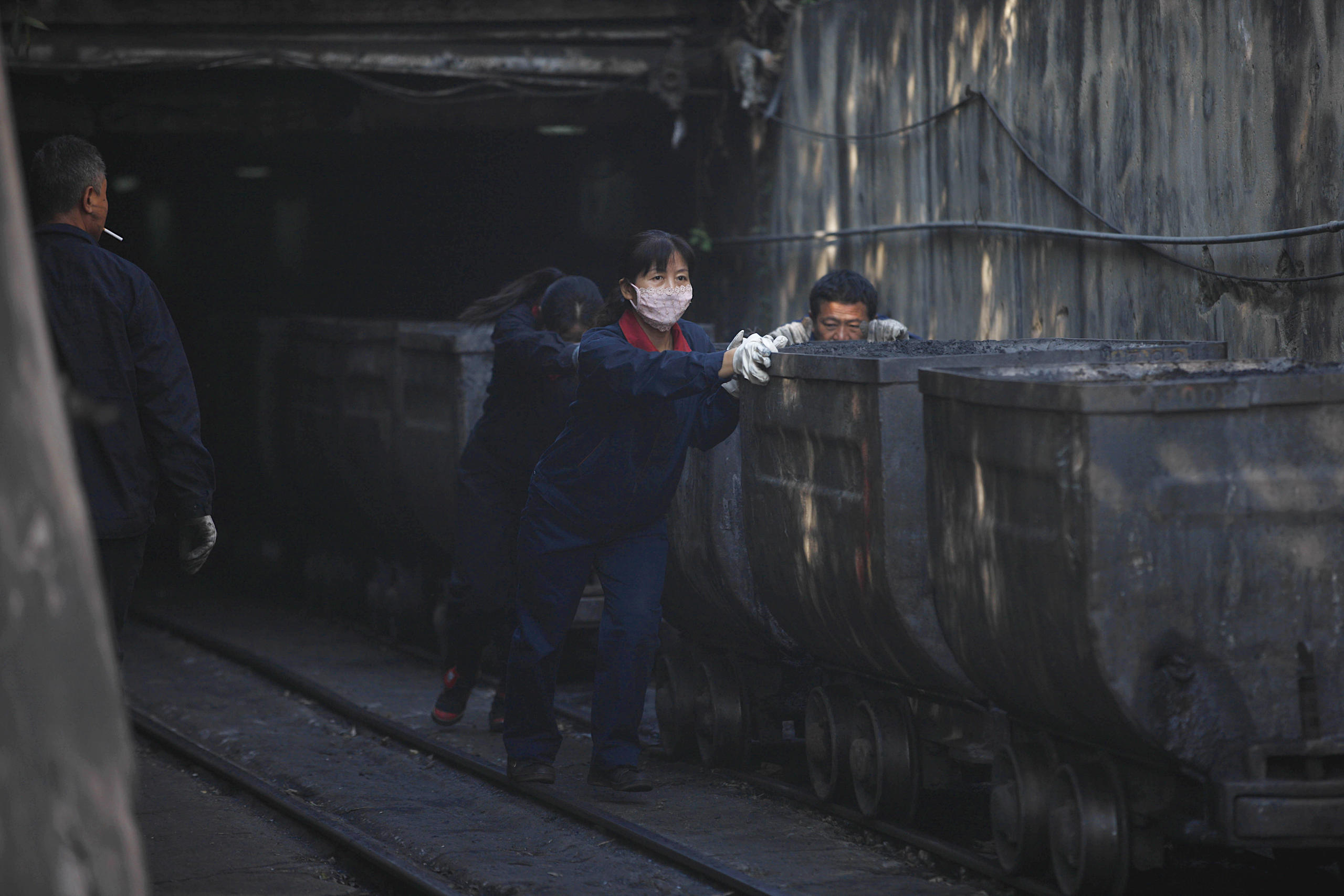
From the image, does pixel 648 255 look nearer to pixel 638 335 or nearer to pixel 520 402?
pixel 638 335

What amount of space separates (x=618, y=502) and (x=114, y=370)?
6.35 feet

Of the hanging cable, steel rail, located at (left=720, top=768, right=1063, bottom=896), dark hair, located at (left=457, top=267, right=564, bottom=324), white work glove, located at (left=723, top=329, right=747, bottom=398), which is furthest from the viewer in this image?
the hanging cable

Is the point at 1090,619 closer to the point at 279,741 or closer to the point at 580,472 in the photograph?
the point at 580,472

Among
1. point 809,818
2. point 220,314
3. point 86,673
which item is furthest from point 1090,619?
point 220,314

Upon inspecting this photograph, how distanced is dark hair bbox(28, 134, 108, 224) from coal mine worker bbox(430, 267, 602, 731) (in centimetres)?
260

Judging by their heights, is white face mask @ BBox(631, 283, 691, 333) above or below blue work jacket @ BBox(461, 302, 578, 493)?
above

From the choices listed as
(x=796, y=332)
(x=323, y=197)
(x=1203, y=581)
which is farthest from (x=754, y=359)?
(x=323, y=197)

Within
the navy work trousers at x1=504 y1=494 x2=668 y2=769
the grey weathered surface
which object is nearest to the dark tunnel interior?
the navy work trousers at x1=504 y1=494 x2=668 y2=769

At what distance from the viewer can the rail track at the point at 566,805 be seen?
5.98m

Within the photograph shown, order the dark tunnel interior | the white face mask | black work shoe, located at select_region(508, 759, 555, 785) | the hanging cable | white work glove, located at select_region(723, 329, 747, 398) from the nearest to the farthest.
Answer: white work glove, located at select_region(723, 329, 747, 398) → the white face mask → black work shoe, located at select_region(508, 759, 555, 785) → the hanging cable → the dark tunnel interior

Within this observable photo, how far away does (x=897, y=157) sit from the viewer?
10.7 meters

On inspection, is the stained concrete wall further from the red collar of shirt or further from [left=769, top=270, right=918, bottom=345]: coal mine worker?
the red collar of shirt

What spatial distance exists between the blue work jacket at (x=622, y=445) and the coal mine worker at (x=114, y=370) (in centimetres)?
151

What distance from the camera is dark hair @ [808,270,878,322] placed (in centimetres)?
801
